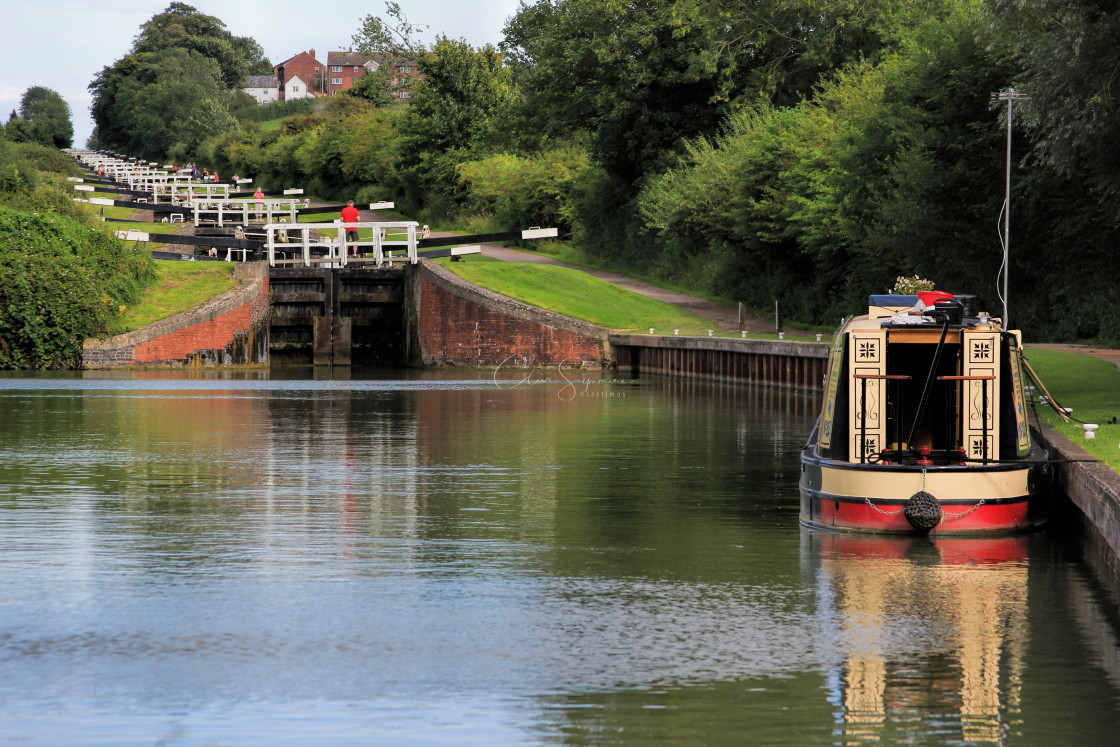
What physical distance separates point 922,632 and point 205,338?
3906cm

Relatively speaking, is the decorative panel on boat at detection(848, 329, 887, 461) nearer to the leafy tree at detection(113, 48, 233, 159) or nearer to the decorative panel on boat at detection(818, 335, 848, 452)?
the decorative panel on boat at detection(818, 335, 848, 452)

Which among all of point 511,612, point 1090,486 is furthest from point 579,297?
point 511,612

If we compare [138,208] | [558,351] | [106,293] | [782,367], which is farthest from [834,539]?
[138,208]

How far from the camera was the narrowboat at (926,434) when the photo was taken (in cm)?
1453

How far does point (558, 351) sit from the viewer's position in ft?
154

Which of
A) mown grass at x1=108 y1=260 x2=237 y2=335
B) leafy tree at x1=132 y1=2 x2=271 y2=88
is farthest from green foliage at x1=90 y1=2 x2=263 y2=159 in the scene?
mown grass at x1=108 y1=260 x2=237 y2=335

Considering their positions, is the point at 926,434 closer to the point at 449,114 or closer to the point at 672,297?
the point at 672,297

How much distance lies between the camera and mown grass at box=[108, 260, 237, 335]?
152 ft

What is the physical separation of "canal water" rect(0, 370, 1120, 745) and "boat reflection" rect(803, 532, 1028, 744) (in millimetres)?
35

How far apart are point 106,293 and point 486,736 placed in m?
40.5

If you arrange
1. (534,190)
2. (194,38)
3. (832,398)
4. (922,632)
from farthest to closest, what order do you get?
(194,38), (534,190), (832,398), (922,632)

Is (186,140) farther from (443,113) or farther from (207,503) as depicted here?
(207,503)

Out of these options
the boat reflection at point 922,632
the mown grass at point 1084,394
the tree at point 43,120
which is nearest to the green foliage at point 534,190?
the mown grass at point 1084,394

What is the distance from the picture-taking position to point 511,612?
1129 centimetres
